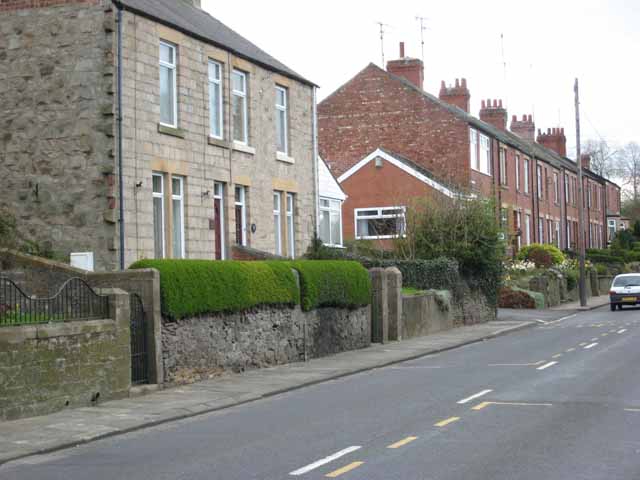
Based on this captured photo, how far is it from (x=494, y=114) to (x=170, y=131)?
41080 millimetres

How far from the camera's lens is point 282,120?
2947 centimetres

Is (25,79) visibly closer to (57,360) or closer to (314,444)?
(57,360)

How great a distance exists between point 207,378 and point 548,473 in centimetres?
1063

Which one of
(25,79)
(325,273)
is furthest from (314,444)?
(25,79)

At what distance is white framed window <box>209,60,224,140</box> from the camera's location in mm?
25422

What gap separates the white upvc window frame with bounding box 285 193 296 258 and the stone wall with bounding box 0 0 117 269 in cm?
914

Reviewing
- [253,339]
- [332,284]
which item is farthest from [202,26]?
[253,339]

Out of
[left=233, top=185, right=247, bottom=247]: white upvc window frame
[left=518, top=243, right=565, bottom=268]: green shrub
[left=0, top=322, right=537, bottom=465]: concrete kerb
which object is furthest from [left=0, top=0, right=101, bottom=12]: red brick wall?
[left=518, top=243, right=565, bottom=268]: green shrub

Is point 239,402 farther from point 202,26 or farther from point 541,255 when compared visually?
point 541,255

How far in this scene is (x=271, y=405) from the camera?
15.3m

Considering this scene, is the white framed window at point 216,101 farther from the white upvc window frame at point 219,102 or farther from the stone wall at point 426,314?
the stone wall at point 426,314

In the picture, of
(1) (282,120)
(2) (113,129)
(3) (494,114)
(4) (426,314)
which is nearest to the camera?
(2) (113,129)

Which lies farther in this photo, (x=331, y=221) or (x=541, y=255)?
(x=541, y=255)

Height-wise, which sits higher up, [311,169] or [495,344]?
[311,169]
